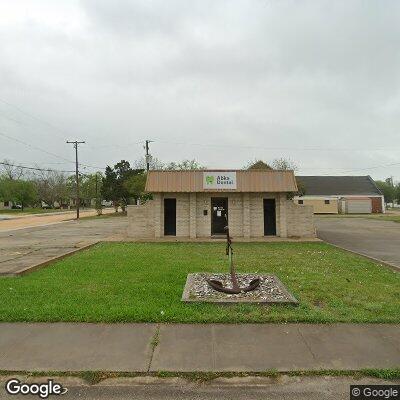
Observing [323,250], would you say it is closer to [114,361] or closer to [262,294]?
[262,294]

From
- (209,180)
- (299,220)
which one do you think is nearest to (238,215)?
(209,180)

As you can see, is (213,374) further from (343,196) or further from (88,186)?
(88,186)

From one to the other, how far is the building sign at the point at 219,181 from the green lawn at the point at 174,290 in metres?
7.42

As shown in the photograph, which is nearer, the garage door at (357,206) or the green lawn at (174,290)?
the green lawn at (174,290)

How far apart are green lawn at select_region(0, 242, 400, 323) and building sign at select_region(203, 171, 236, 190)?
7.42 m

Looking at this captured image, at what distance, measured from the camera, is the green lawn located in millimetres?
5656

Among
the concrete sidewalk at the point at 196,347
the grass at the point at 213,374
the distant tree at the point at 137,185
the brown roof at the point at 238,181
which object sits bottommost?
the grass at the point at 213,374

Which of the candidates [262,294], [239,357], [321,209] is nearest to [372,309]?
[262,294]

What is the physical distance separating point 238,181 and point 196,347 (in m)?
15.3

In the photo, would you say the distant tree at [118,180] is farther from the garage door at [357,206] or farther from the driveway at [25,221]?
the garage door at [357,206]

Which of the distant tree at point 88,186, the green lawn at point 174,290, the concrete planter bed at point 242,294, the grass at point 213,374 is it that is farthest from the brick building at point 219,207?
the distant tree at point 88,186

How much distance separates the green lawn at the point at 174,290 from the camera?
566cm

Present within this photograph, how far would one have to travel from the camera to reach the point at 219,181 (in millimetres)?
19281

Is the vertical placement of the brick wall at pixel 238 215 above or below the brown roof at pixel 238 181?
below
